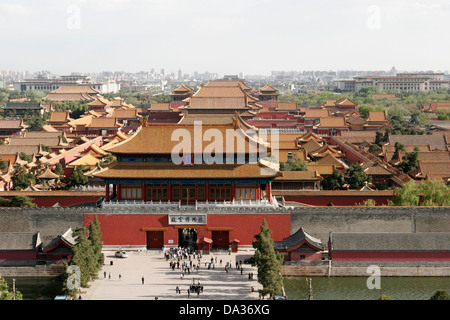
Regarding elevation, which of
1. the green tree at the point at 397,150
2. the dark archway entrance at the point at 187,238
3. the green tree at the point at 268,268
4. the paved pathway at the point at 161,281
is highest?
the green tree at the point at 397,150

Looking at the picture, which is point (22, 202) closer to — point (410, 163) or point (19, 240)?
point (19, 240)

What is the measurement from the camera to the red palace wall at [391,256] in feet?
111

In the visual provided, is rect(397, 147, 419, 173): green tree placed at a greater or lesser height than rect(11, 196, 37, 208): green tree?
greater

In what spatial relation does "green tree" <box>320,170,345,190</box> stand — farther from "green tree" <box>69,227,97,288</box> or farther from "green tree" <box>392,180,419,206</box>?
"green tree" <box>69,227,97,288</box>

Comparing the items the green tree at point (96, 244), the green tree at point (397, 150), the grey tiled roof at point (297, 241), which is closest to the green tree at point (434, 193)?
the grey tiled roof at point (297, 241)

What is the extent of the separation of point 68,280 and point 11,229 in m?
9.59

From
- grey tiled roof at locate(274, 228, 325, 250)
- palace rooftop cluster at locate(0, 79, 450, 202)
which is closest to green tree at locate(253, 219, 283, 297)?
grey tiled roof at locate(274, 228, 325, 250)

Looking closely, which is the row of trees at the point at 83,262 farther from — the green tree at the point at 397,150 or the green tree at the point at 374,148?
the green tree at the point at 374,148

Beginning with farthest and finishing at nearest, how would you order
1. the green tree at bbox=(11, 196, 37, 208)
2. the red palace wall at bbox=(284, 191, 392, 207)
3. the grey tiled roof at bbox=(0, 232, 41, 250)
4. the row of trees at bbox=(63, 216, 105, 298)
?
the red palace wall at bbox=(284, 191, 392, 207) → the green tree at bbox=(11, 196, 37, 208) → the grey tiled roof at bbox=(0, 232, 41, 250) → the row of trees at bbox=(63, 216, 105, 298)

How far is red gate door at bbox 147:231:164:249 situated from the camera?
3750cm

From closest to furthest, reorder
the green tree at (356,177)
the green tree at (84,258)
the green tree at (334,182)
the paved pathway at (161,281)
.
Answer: the paved pathway at (161,281)
the green tree at (84,258)
the green tree at (356,177)
the green tree at (334,182)

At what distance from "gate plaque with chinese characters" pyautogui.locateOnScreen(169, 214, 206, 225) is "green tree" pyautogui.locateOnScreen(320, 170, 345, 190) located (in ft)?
46.4

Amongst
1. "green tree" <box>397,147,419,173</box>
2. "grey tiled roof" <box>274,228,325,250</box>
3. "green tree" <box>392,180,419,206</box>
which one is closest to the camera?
"grey tiled roof" <box>274,228,325,250</box>

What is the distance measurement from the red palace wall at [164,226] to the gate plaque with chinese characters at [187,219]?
238 millimetres
